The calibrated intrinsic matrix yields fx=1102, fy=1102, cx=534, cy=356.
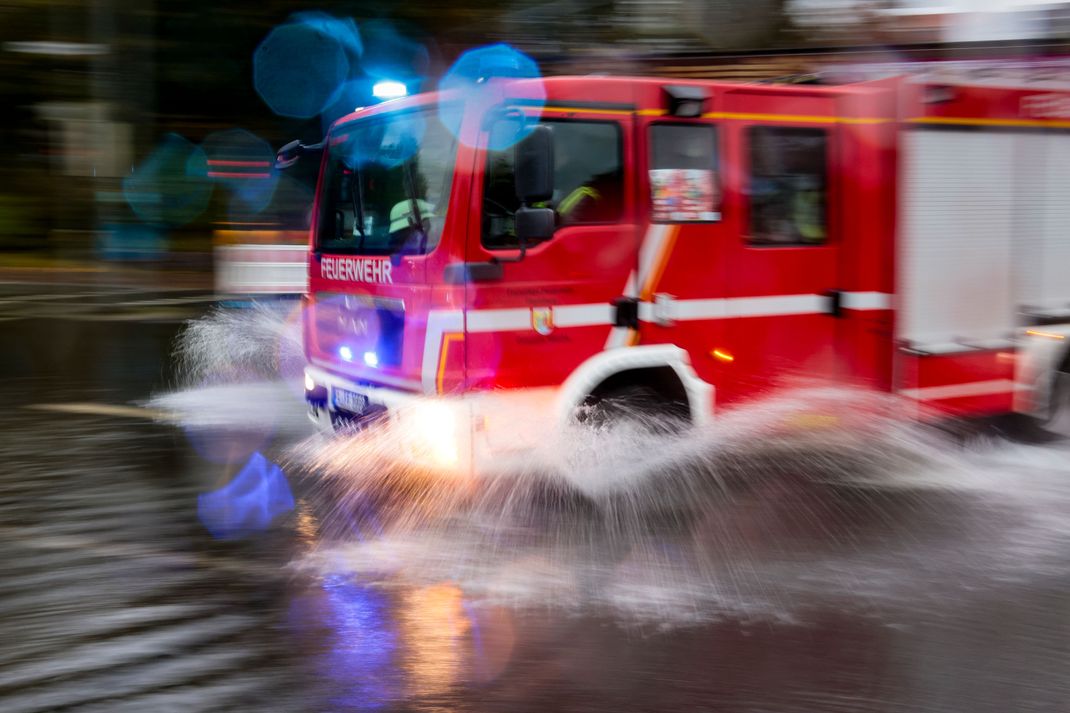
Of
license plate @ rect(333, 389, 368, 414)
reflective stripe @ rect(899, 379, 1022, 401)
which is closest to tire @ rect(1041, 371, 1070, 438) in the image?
reflective stripe @ rect(899, 379, 1022, 401)

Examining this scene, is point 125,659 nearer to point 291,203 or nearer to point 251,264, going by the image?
point 251,264

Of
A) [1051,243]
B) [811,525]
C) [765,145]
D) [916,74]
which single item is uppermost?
[916,74]

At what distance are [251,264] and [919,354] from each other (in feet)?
32.8

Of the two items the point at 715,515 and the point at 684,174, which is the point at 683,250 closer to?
the point at 684,174

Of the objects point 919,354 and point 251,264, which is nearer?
point 919,354

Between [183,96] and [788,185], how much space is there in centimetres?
2096

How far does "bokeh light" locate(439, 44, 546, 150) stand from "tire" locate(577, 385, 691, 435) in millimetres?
1514

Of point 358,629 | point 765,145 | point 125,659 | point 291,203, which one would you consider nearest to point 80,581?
point 125,659

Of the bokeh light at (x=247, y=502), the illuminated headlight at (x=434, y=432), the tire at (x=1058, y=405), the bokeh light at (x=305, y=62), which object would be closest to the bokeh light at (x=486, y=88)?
the illuminated headlight at (x=434, y=432)

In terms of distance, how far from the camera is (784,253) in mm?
6402

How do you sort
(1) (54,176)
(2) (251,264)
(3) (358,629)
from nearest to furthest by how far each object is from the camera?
(3) (358,629) → (2) (251,264) → (1) (54,176)

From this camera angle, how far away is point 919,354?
6.67 m

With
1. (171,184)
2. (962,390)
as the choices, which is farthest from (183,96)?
(962,390)

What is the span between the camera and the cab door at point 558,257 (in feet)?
18.2
